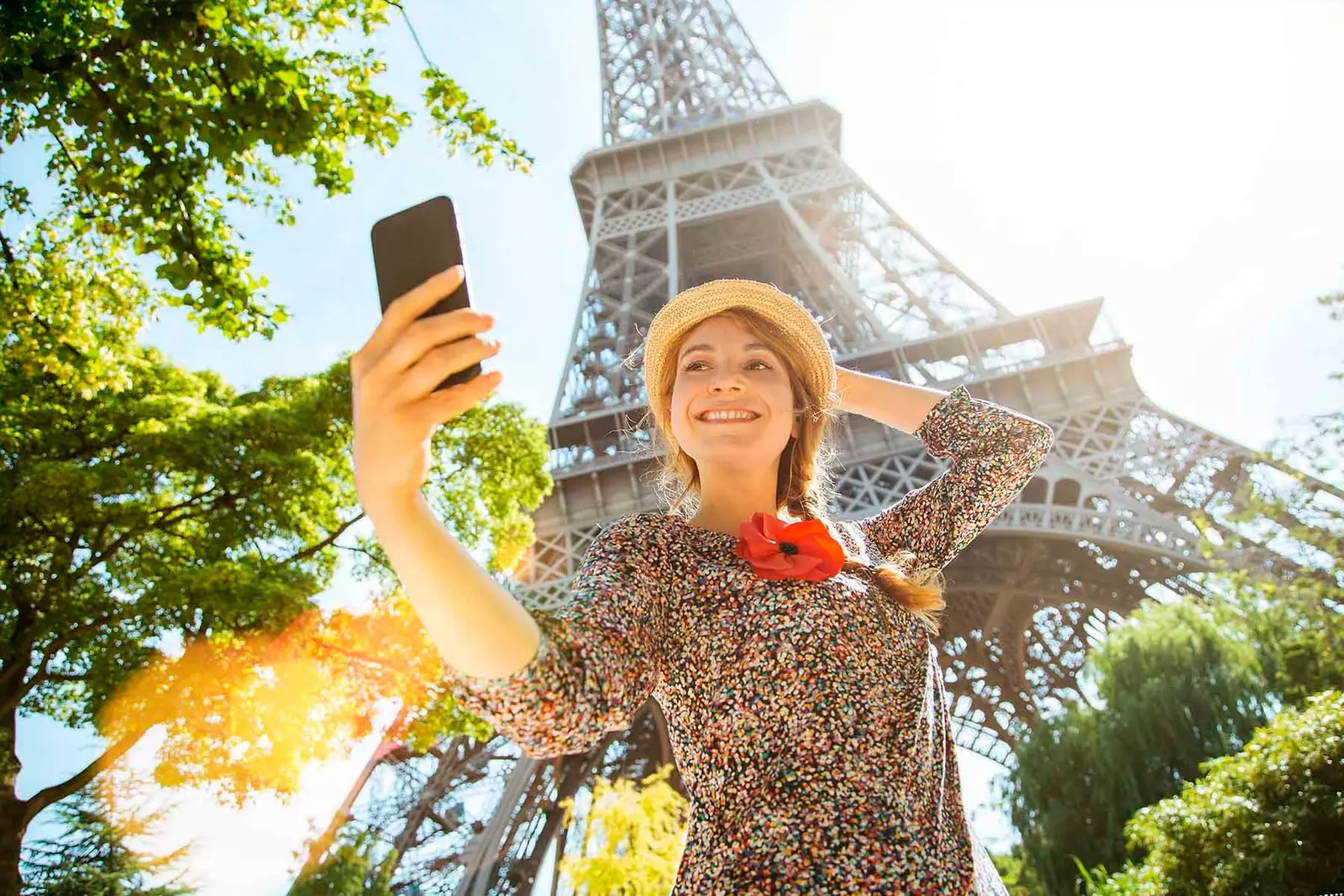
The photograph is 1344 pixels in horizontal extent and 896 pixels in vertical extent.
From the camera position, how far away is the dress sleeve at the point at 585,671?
3.44 feet

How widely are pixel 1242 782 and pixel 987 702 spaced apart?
16.9m

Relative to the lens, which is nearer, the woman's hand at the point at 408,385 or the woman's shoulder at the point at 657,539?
the woman's hand at the point at 408,385

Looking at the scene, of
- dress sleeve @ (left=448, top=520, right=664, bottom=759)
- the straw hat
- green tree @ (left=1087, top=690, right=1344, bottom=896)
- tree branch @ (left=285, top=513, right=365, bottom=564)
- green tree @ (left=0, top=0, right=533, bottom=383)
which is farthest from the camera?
tree branch @ (left=285, top=513, right=365, bottom=564)

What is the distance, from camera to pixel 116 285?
19.1 ft

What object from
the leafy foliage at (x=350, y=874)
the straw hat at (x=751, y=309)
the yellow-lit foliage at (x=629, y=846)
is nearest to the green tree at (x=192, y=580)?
the yellow-lit foliage at (x=629, y=846)

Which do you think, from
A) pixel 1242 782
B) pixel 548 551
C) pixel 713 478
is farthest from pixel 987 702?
pixel 713 478

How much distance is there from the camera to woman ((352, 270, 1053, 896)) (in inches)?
40.9

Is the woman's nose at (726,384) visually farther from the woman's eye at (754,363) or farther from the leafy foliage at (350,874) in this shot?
the leafy foliage at (350,874)

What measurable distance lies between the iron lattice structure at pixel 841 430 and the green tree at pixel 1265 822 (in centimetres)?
520

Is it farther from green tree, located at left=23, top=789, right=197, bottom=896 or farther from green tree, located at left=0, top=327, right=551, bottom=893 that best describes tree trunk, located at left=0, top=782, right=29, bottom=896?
green tree, located at left=23, top=789, right=197, bottom=896

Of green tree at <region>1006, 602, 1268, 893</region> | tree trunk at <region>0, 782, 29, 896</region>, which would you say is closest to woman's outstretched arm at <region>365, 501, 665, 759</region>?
tree trunk at <region>0, 782, 29, 896</region>

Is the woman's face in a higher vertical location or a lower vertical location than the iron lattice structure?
lower

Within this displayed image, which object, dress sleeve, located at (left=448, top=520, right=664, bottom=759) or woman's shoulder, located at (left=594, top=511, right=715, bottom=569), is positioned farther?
woman's shoulder, located at (left=594, top=511, right=715, bottom=569)

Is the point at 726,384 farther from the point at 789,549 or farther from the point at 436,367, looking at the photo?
the point at 436,367
